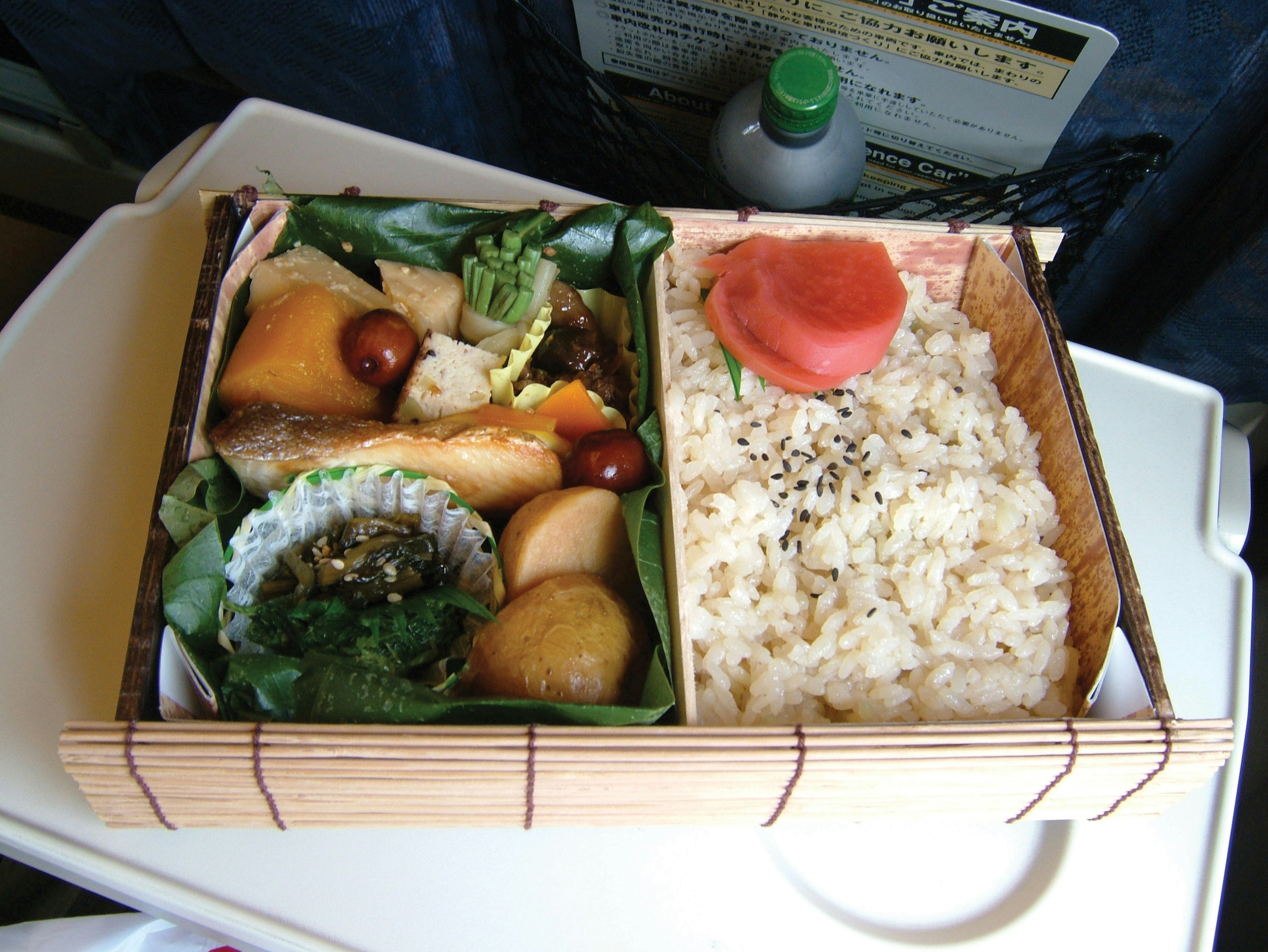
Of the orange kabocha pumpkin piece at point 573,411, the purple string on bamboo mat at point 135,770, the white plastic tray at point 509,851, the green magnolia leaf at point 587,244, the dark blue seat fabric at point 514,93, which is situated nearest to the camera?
the purple string on bamboo mat at point 135,770

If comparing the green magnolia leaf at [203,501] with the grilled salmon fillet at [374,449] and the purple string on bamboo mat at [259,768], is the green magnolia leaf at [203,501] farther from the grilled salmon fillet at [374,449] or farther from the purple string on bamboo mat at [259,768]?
the purple string on bamboo mat at [259,768]

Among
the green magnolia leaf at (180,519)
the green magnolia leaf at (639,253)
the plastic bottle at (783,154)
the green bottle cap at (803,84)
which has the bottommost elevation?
the green magnolia leaf at (180,519)

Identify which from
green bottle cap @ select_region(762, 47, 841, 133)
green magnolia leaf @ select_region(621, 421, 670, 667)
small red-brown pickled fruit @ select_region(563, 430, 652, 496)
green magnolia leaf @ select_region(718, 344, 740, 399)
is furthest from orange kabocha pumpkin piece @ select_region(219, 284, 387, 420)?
green bottle cap @ select_region(762, 47, 841, 133)

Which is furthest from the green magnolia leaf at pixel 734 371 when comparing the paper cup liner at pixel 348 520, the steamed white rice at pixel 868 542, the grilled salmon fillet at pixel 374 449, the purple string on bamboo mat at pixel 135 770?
the purple string on bamboo mat at pixel 135 770

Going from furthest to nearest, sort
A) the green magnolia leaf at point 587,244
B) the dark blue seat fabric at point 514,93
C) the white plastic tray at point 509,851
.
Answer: the dark blue seat fabric at point 514,93
the green magnolia leaf at point 587,244
the white plastic tray at point 509,851

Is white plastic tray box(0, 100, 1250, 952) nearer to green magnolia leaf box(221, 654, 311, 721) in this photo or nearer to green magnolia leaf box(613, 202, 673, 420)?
green magnolia leaf box(221, 654, 311, 721)

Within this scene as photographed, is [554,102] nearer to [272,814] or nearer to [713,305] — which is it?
[713,305]

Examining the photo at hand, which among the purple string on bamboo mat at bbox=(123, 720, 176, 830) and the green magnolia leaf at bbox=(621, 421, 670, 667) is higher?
the green magnolia leaf at bbox=(621, 421, 670, 667)
